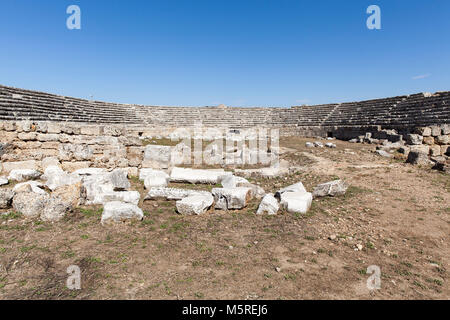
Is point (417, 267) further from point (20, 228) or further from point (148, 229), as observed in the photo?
point (20, 228)

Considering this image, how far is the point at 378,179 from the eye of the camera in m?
8.48

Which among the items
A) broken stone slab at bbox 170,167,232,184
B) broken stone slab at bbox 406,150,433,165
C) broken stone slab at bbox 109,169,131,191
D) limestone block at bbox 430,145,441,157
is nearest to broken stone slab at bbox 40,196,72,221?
broken stone slab at bbox 109,169,131,191

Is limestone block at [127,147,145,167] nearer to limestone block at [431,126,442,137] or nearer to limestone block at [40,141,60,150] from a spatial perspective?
limestone block at [40,141,60,150]

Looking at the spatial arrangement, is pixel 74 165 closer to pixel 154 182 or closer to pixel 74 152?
pixel 74 152

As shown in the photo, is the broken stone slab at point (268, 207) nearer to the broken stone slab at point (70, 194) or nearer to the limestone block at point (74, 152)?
the broken stone slab at point (70, 194)

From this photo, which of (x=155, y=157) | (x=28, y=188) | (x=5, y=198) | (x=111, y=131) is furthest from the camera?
(x=155, y=157)

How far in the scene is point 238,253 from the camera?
410cm

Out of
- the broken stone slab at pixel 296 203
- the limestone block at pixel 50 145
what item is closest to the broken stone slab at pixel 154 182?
the broken stone slab at pixel 296 203

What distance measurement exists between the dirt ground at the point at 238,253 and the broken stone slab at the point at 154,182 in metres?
1.23

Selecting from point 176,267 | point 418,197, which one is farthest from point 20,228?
point 418,197

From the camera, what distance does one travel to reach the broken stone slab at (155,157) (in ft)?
32.0

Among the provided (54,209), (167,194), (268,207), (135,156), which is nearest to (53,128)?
(135,156)

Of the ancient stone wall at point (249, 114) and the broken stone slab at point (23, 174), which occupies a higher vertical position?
the ancient stone wall at point (249, 114)

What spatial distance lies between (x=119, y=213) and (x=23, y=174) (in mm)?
4975
